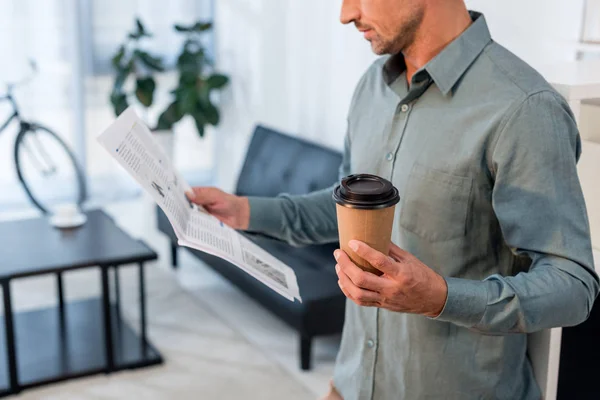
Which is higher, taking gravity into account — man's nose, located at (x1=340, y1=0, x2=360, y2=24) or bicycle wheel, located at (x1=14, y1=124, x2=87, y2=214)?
man's nose, located at (x1=340, y1=0, x2=360, y2=24)

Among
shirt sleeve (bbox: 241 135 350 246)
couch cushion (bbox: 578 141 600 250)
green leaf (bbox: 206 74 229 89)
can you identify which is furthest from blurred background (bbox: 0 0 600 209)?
couch cushion (bbox: 578 141 600 250)

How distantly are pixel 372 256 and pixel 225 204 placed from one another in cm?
62

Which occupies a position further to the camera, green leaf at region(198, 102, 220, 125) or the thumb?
green leaf at region(198, 102, 220, 125)

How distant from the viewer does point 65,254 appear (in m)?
3.14

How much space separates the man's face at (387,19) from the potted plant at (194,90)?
3221 millimetres

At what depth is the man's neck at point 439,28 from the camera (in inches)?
54.5

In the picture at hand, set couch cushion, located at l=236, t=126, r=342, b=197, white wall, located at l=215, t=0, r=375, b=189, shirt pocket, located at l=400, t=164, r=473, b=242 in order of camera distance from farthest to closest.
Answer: white wall, located at l=215, t=0, r=375, b=189 < couch cushion, located at l=236, t=126, r=342, b=197 < shirt pocket, located at l=400, t=164, r=473, b=242

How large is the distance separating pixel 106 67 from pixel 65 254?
2.20 meters

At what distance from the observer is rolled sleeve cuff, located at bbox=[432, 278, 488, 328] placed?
1.16m

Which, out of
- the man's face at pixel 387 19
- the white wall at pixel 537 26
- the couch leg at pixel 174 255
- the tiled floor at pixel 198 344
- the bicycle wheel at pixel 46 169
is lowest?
the tiled floor at pixel 198 344

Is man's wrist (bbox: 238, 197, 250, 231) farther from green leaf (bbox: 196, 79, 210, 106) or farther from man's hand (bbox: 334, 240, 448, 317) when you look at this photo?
green leaf (bbox: 196, 79, 210, 106)

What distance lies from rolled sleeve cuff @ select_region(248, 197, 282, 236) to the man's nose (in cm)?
40

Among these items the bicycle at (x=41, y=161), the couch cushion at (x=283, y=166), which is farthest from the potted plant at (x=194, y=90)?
the bicycle at (x=41, y=161)

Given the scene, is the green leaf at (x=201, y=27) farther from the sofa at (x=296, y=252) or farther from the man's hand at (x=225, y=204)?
the man's hand at (x=225, y=204)
